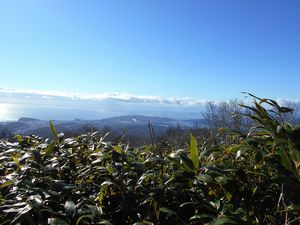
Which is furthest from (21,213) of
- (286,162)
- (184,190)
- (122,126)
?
(122,126)

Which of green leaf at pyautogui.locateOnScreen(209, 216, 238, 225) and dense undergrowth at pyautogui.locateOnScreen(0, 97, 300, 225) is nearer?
green leaf at pyautogui.locateOnScreen(209, 216, 238, 225)

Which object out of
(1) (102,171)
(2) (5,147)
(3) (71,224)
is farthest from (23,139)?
(3) (71,224)

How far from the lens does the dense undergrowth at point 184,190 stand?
1.16 meters

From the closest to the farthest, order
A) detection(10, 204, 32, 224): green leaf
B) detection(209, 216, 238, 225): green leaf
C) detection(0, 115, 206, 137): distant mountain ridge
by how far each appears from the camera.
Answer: detection(209, 216, 238, 225): green leaf
detection(10, 204, 32, 224): green leaf
detection(0, 115, 206, 137): distant mountain ridge

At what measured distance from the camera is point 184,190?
50.4 inches

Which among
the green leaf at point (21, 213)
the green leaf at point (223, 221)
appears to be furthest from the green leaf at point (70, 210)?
the green leaf at point (223, 221)

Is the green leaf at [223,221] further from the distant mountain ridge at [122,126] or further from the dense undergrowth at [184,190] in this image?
→ the distant mountain ridge at [122,126]

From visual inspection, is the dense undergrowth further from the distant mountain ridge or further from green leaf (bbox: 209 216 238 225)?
the distant mountain ridge

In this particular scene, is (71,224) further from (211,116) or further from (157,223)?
(211,116)

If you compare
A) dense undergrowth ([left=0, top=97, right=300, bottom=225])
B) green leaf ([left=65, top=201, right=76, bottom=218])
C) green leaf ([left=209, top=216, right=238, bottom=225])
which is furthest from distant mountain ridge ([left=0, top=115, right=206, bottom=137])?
green leaf ([left=209, top=216, right=238, bottom=225])

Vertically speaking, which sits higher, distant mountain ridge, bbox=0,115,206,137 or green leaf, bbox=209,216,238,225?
green leaf, bbox=209,216,238,225

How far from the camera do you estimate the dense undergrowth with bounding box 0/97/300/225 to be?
116cm

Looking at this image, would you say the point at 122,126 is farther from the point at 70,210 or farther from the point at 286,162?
the point at 286,162

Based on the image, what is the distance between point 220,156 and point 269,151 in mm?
318
